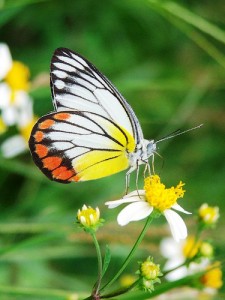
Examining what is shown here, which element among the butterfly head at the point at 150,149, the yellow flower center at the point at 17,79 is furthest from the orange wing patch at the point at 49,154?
the yellow flower center at the point at 17,79

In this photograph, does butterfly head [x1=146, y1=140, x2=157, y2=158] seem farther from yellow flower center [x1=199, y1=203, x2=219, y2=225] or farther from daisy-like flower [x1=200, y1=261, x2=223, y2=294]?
daisy-like flower [x1=200, y1=261, x2=223, y2=294]

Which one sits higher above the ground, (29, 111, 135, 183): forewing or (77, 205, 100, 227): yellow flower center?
(29, 111, 135, 183): forewing

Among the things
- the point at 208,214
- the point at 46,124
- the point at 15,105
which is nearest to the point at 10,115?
the point at 15,105

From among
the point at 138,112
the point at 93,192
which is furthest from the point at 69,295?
the point at 138,112

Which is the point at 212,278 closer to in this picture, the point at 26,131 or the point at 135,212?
the point at 135,212

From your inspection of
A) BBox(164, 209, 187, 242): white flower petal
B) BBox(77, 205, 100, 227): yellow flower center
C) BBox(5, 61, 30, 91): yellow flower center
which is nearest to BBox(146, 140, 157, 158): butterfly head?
BBox(164, 209, 187, 242): white flower petal

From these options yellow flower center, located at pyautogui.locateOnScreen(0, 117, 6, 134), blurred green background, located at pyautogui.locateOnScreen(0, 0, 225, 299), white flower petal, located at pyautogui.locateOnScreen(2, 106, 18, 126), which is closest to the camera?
yellow flower center, located at pyautogui.locateOnScreen(0, 117, 6, 134)

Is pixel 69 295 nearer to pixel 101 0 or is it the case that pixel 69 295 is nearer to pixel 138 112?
pixel 138 112
